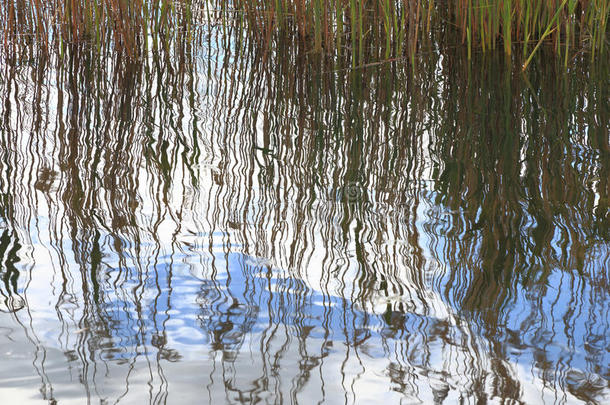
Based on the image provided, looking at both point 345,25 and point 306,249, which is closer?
point 306,249

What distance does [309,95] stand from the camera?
271 cm

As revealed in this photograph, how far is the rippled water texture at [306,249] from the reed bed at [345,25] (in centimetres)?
74

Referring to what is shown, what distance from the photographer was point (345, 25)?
3820 millimetres

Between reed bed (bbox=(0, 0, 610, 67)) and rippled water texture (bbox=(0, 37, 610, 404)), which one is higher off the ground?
reed bed (bbox=(0, 0, 610, 67))

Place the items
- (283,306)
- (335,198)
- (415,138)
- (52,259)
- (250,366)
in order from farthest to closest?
(415,138), (335,198), (52,259), (283,306), (250,366)

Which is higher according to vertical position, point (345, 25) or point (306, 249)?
point (345, 25)

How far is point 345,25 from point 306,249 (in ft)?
8.37

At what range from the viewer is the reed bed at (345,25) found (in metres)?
3.27

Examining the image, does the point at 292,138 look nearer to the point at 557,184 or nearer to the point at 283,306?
the point at 557,184

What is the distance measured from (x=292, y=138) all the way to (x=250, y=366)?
3.86 feet

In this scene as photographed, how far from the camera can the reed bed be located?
3.27m

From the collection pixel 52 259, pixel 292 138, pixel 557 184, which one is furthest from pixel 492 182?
pixel 52 259

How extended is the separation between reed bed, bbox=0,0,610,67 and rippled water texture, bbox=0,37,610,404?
2.42ft

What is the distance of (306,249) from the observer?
1459 millimetres
